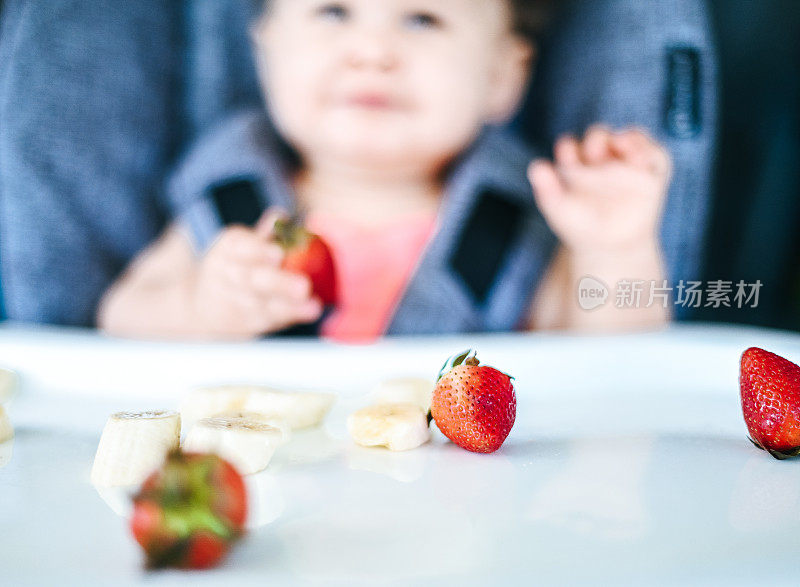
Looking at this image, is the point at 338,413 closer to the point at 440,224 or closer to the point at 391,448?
the point at 391,448

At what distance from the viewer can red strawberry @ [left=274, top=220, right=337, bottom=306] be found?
94cm

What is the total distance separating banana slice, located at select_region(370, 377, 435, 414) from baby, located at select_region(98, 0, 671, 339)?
0.37 metres

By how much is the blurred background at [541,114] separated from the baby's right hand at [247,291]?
14cm

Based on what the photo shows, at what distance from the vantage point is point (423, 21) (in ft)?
3.16

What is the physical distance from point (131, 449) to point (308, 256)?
554 millimetres

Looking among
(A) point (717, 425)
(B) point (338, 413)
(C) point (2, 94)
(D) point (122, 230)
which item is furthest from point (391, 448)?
(C) point (2, 94)

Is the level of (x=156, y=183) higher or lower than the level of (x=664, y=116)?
lower

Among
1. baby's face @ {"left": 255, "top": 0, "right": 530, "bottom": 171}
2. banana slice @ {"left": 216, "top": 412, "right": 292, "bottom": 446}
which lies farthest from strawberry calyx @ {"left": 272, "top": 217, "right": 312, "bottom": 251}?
banana slice @ {"left": 216, "top": 412, "right": 292, "bottom": 446}

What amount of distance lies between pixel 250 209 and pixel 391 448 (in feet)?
2.01

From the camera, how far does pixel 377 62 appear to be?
947mm

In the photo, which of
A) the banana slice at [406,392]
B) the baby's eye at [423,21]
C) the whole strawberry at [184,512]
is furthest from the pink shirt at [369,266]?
the whole strawberry at [184,512]

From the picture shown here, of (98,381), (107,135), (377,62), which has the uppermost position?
(377,62)

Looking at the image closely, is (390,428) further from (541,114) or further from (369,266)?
(541,114)

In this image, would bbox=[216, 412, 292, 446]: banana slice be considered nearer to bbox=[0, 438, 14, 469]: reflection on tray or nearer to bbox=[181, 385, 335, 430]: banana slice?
bbox=[181, 385, 335, 430]: banana slice
